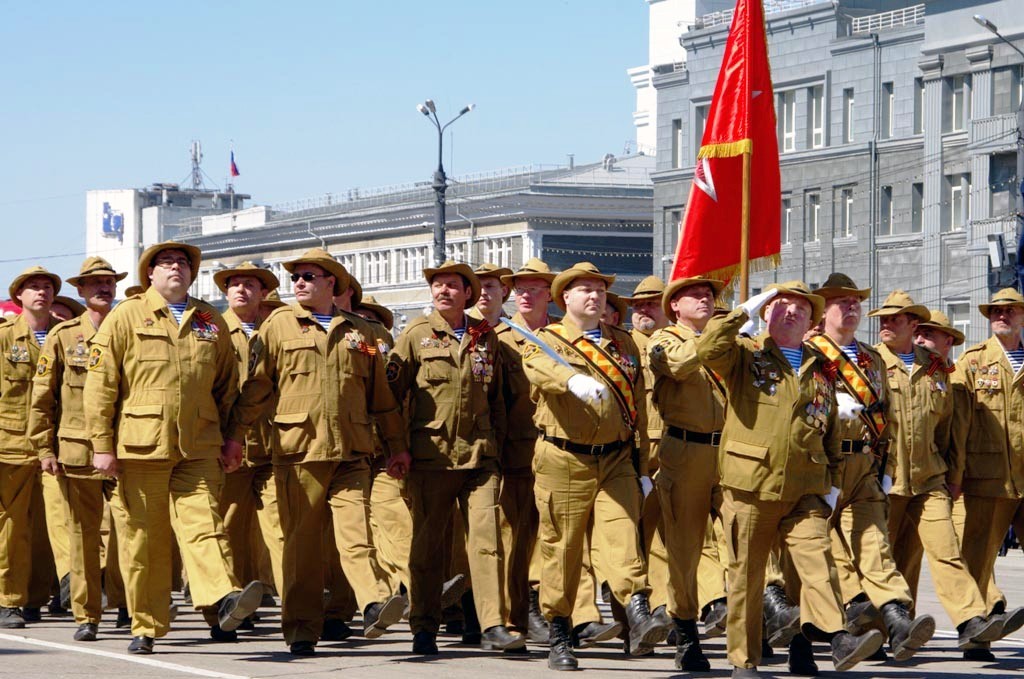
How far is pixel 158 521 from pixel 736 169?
18.6ft

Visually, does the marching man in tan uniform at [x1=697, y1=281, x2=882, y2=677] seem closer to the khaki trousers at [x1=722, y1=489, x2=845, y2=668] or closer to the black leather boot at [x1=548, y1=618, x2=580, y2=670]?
the khaki trousers at [x1=722, y1=489, x2=845, y2=668]

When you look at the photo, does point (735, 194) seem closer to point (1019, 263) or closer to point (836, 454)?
point (836, 454)

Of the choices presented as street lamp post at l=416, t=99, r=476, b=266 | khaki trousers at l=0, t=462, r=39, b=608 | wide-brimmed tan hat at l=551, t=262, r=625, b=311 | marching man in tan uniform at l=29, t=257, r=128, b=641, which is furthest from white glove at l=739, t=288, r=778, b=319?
street lamp post at l=416, t=99, r=476, b=266

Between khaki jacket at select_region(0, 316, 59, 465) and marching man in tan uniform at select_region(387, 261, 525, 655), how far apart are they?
129 inches

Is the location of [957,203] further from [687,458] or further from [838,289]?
[687,458]

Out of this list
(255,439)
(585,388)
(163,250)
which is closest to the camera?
(585,388)

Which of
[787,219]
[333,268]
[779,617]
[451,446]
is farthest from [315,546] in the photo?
[787,219]

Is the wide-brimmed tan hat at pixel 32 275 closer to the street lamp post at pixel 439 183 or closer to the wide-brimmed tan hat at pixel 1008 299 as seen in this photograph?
the wide-brimmed tan hat at pixel 1008 299

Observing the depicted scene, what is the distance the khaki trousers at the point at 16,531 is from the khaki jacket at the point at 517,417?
3.61 m

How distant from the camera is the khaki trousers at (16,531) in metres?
13.9

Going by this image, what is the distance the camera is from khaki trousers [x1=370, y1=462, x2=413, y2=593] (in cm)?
1317

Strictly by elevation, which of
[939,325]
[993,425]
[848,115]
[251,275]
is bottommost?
[993,425]

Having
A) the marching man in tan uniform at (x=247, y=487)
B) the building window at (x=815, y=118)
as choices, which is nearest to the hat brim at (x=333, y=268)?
the marching man in tan uniform at (x=247, y=487)

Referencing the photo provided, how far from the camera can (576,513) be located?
37.0 feet
